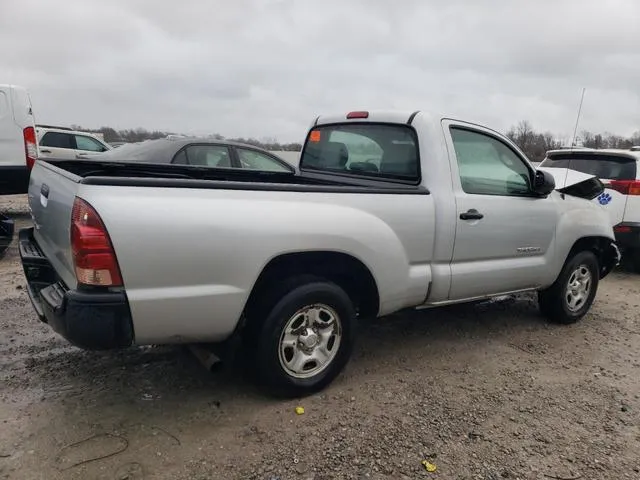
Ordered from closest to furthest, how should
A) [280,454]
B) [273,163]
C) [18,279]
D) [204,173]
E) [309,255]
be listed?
[280,454]
[309,255]
[204,173]
[18,279]
[273,163]

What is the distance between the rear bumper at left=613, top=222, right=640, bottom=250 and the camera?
6.99m

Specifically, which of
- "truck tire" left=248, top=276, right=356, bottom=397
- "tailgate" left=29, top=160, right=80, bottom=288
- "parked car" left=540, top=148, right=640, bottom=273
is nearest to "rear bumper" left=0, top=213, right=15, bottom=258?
"tailgate" left=29, top=160, right=80, bottom=288

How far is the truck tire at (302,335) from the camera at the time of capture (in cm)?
306

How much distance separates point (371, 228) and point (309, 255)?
45 centimetres

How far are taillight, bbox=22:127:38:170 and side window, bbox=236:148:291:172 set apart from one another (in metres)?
3.67

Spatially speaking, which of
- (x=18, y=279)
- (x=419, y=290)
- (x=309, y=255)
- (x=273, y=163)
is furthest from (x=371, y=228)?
(x=273, y=163)

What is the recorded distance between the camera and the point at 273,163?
8102 mm

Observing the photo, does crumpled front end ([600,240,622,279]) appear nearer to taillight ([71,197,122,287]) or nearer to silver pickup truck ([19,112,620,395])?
silver pickup truck ([19,112,620,395])

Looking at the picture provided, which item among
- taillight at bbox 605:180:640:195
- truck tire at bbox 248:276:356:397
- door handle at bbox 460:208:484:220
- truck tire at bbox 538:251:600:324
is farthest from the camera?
taillight at bbox 605:180:640:195

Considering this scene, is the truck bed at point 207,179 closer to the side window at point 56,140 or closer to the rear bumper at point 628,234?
the rear bumper at point 628,234

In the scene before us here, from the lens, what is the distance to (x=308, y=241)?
3.05m

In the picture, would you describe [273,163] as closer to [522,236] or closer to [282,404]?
[522,236]

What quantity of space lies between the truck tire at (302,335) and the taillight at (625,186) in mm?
5378

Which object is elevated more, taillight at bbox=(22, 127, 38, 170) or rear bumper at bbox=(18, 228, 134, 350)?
taillight at bbox=(22, 127, 38, 170)
